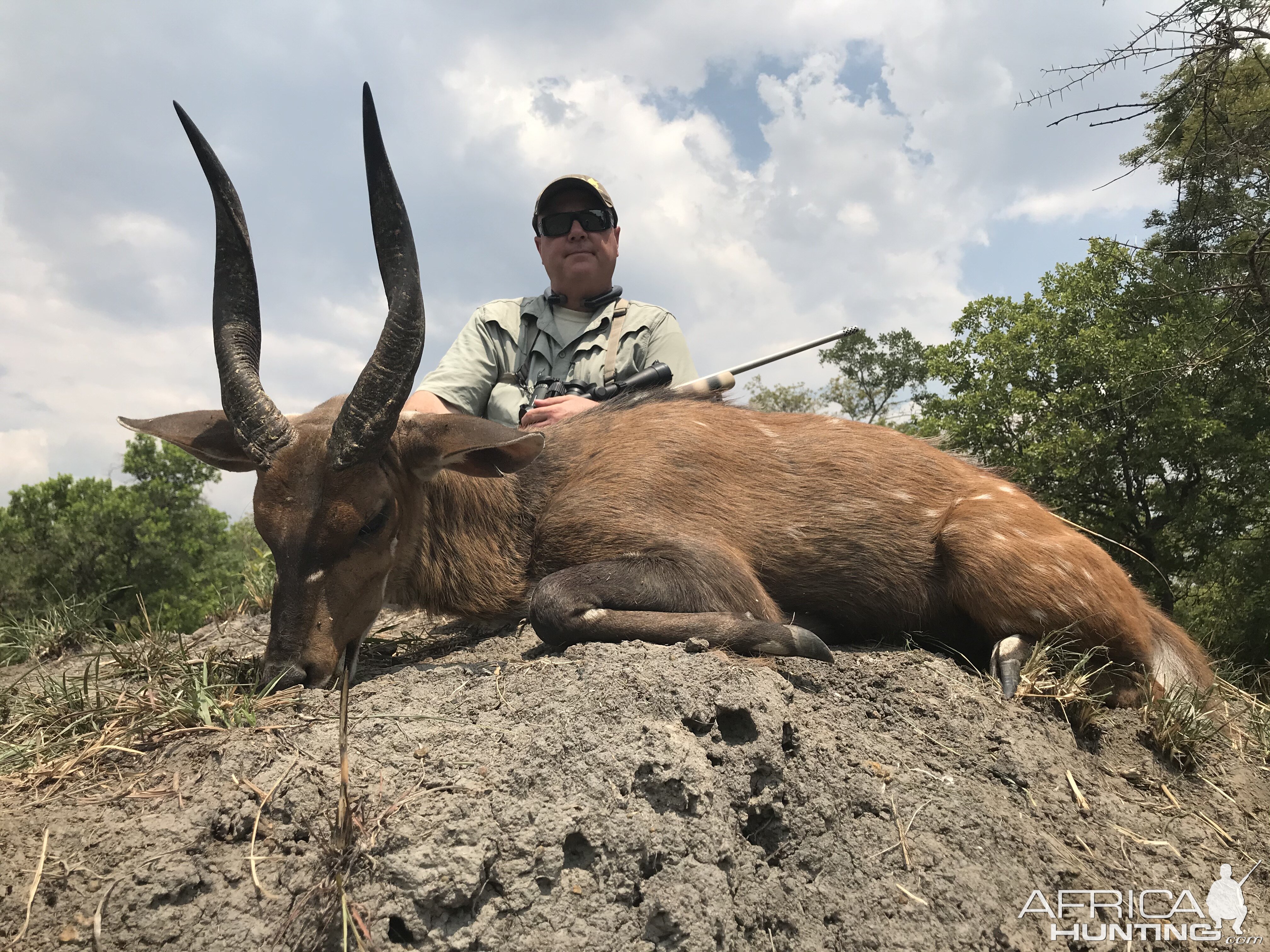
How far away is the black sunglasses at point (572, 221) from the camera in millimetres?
7484

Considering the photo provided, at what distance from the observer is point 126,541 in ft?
40.8

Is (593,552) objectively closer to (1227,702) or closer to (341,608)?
(341,608)

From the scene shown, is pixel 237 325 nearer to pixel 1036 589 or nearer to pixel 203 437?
pixel 203 437

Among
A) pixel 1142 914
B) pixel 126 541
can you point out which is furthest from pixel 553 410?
pixel 126 541

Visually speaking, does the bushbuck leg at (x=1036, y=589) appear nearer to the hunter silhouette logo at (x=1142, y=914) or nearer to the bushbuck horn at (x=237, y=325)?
the hunter silhouette logo at (x=1142, y=914)

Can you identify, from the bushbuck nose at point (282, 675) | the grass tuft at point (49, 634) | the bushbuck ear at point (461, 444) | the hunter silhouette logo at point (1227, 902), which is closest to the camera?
the hunter silhouette logo at point (1227, 902)

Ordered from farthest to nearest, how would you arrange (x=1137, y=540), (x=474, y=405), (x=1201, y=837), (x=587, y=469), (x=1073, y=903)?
(x=1137, y=540) → (x=474, y=405) → (x=587, y=469) → (x=1201, y=837) → (x=1073, y=903)

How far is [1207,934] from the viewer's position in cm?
301

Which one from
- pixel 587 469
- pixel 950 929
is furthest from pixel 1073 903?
pixel 587 469

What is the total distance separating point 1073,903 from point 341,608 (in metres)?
3.15

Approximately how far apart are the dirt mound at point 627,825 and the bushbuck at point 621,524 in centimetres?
47

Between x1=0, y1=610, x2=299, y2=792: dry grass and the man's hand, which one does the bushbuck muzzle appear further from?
the man's hand

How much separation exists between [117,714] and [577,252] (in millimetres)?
5669

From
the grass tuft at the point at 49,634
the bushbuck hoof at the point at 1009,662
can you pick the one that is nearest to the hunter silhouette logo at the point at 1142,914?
the bushbuck hoof at the point at 1009,662
